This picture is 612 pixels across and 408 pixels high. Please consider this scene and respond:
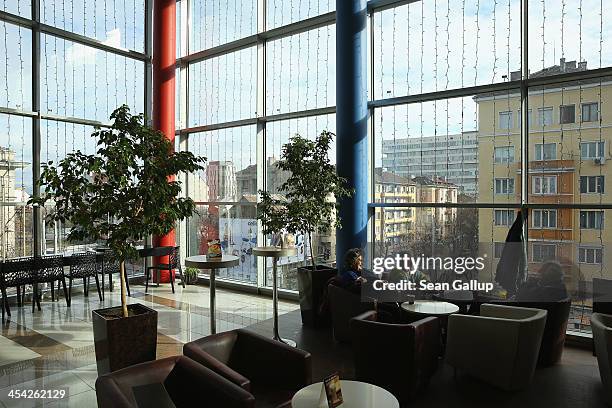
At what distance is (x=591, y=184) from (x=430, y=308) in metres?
2.45

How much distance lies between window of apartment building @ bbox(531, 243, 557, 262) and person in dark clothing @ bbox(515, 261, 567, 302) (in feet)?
0.28

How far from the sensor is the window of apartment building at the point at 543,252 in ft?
18.9

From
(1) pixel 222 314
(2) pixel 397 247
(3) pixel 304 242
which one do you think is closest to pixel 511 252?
(2) pixel 397 247

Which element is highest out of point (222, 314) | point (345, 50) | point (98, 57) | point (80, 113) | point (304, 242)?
point (98, 57)

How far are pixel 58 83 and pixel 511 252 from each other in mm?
8021

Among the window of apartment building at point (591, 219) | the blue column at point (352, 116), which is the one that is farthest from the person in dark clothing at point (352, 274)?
the window of apartment building at point (591, 219)

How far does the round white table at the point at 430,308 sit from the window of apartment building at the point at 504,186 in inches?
71.6

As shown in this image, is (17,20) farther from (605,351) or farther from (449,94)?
(605,351)

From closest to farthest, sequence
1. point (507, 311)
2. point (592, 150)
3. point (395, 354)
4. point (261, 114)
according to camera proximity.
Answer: point (395, 354)
point (507, 311)
point (592, 150)
point (261, 114)

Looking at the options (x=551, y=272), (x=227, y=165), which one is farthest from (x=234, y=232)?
(x=551, y=272)

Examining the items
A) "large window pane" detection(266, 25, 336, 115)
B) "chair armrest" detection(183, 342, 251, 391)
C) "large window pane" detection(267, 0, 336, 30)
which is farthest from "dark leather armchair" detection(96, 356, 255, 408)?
"large window pane" detection(267, 0, 336, 30)

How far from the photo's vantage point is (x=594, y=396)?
406 cm

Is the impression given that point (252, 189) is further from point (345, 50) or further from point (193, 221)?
point (345, 50)

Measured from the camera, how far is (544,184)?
5.75 metres
